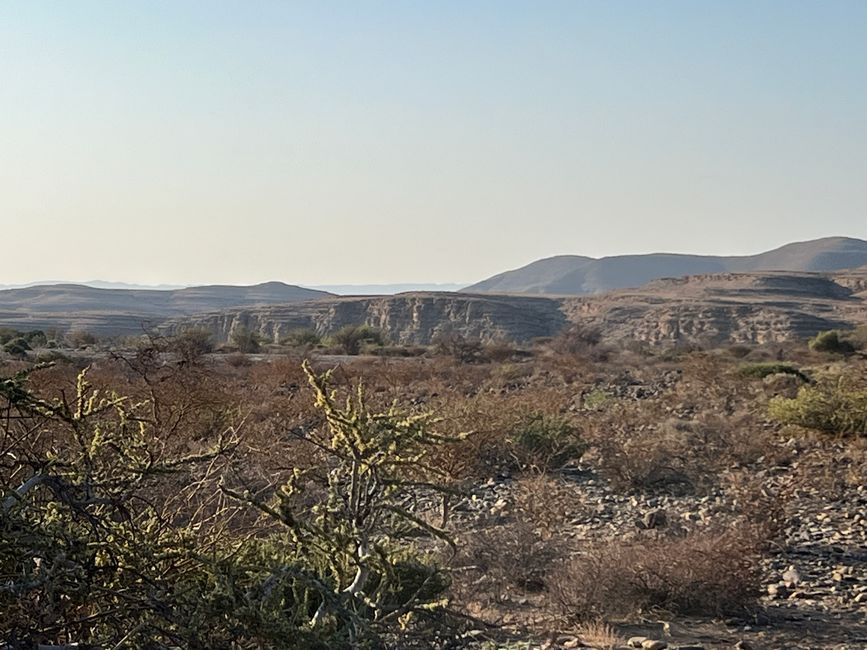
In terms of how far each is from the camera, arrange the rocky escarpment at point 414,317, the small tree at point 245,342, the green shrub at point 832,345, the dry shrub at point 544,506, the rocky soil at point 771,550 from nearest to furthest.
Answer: the rocky soil at point 771,550 → the dry shrub at point 544,506 → the green shrub at point 832,345 → the small tree at point 245,342 → the rocky escarpment at point 414,317

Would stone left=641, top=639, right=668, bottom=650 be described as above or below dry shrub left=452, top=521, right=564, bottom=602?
below

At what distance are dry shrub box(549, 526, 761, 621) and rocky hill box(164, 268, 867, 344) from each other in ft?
186

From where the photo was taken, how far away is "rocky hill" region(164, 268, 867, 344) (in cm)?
6662

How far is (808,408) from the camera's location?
1500 cm

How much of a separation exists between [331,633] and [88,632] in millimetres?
906

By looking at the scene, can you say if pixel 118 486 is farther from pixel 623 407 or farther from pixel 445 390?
pixel 445 390

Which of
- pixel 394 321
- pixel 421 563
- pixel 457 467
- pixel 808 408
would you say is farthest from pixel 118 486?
pixel 394 321

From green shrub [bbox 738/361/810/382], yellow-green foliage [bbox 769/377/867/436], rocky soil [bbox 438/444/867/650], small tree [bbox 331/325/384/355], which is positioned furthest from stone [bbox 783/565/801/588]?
small tree [bbox 331/325/384/355]

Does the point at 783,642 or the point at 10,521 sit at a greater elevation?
the point at 10,521

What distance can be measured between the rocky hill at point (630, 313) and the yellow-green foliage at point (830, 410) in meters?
47.0

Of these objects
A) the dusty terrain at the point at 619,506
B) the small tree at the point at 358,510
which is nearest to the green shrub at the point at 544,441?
the dusty terrain at the point at 619,506

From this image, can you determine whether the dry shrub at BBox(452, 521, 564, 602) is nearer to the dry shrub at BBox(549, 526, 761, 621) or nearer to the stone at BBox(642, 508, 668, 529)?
the dry shrub at BBox(549, 526, 761, 621)

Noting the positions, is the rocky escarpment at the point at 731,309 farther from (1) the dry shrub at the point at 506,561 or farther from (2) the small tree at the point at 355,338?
(1) the dry shrub at the point at 506,561

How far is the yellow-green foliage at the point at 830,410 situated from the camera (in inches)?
560
